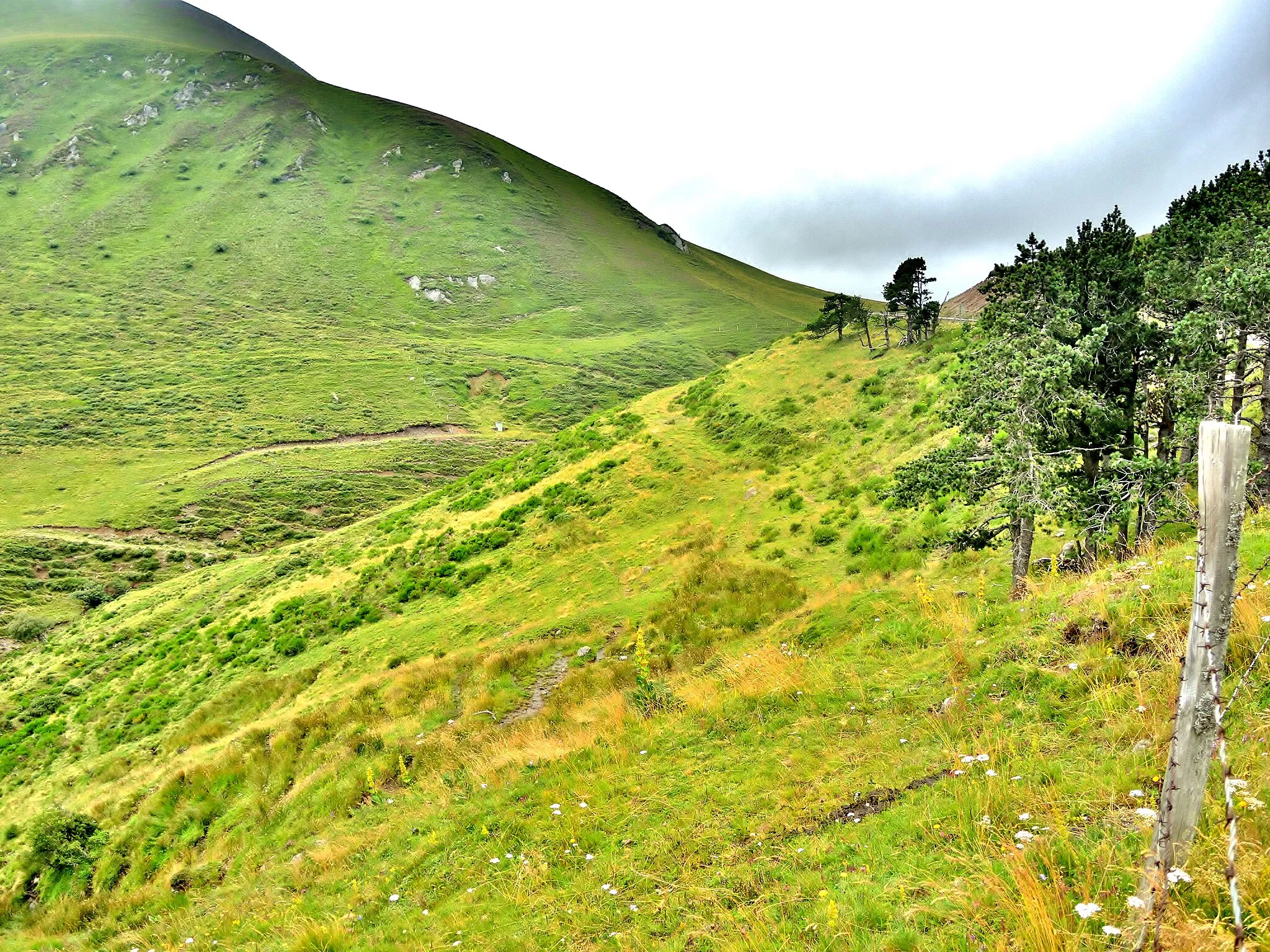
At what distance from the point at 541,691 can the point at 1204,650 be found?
1507 cm

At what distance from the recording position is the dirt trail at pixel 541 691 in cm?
1505

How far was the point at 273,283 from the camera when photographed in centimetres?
11950

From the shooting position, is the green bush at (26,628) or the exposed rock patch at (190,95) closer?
the green bush at (26,628)

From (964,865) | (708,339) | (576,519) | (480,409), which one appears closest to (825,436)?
(576,519)

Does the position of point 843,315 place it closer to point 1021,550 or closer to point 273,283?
point 1021,550

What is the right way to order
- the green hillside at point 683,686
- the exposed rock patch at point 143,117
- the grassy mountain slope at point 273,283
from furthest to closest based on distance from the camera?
1. the exposed rock patch at point 143,117
2. the grassy mountain slope at point 273,283
3. the green hillside at point 683,686

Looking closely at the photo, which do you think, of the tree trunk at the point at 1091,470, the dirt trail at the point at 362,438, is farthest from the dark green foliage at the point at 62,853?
the dirt trail at the point at 362,438

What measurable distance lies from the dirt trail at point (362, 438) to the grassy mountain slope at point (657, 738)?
4788 centimetres

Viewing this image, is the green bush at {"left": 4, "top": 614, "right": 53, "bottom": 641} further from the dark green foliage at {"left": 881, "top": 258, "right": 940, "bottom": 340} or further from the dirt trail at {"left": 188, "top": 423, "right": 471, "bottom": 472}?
the dark green foliage at {"left": 881, "top": 258, "right": 940, "bottom": 340}

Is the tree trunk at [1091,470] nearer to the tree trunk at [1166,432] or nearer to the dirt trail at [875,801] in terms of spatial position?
the tree trunk at [1166,432]

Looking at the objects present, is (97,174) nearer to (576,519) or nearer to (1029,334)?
(576,519)

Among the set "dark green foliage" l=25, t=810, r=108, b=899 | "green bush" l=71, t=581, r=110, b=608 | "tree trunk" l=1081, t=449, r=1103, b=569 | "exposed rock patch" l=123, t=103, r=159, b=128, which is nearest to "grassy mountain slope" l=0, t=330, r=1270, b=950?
"dark green foliage" l=25, t=810, r=108, b=899

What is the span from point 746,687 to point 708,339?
121m

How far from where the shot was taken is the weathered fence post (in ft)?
9.80
